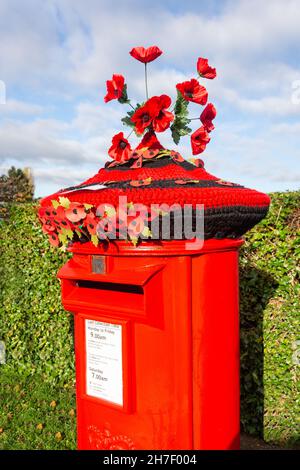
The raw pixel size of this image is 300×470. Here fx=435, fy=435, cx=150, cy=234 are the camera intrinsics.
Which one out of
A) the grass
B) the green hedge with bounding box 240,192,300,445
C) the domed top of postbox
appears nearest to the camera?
the domed top of postbox

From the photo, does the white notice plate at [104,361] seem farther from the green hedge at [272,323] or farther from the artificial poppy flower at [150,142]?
the green hedge at [272,323]

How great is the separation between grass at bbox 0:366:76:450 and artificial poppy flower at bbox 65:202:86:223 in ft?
8.83

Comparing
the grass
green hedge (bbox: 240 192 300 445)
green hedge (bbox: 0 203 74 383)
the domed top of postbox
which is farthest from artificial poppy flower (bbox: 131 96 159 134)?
the grass

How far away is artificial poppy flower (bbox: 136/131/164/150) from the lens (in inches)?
89.9

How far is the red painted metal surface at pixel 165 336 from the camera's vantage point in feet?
6.17

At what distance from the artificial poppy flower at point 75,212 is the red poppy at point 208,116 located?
0.91 metres

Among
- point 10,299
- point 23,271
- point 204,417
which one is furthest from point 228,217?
point 10,299

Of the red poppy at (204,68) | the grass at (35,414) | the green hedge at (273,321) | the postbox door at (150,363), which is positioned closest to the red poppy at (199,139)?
the red poppy at (204,68)

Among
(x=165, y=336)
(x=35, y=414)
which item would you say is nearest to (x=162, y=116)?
(x=165, y=336)

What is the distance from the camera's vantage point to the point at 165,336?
1891 mm

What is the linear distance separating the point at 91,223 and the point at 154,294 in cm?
41

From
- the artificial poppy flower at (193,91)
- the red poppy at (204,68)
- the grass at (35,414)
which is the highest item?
the red poppy at (204,68)

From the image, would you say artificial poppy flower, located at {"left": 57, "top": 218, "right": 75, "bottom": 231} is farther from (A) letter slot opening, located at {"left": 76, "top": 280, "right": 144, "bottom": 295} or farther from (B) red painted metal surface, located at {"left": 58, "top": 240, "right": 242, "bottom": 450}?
(A) letter slot opening, located at {"left": 76, "top": 280, "right": 144, "bottom": 295}
